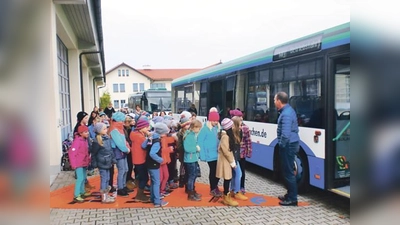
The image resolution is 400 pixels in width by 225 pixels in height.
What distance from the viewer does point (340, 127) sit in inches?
213

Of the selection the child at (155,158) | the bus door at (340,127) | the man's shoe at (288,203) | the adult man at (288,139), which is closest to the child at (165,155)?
the child at (155,158)

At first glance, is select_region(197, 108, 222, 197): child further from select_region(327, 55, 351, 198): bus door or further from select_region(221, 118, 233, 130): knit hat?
select_region(327, 55, 351, 198): bus door

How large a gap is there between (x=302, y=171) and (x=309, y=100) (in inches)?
55.7

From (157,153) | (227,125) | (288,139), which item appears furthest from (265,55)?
(157,153)

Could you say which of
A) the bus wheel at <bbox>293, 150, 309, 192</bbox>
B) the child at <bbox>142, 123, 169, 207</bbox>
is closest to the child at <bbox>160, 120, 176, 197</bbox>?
the child at <bbox>142, 123, 169, 207</bbox>

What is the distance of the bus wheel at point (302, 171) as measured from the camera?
603cm

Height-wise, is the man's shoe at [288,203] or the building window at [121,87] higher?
the building window at [121,87]

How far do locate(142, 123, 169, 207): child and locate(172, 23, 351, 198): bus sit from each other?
2735 millimetres

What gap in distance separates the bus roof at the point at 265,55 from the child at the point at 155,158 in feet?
10.8

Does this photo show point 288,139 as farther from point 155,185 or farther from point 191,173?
point 155,185

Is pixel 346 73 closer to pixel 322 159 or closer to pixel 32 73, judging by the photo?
pixel 322 159

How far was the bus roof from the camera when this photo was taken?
206 inches

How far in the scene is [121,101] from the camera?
A: 207ft

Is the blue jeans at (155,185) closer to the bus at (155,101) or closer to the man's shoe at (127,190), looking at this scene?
the man's shoe at (127,190)
